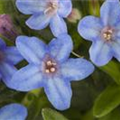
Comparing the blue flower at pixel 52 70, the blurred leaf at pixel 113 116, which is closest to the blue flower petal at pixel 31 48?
the blue flower at pixel 52 70

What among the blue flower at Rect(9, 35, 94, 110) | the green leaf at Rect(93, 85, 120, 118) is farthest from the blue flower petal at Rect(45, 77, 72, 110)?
the green leaf at Rect(93, 85, 120, 118)

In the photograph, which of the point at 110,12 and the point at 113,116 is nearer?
the point at 110,12

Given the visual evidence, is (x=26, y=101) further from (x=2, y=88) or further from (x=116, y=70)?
(x=116, y=70)

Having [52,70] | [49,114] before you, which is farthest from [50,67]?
[49,114]

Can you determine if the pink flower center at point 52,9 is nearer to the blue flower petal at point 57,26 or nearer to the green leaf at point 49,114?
the blue flower petal at point 57,26

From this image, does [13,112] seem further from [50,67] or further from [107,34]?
[107,34]

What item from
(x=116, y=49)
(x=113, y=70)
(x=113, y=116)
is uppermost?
(x=116, y=49)

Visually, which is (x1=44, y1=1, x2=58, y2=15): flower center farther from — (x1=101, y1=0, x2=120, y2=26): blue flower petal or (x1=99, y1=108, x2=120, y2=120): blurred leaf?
(x1=99, y1=108, x2=120, y2=120): blurred leaf
